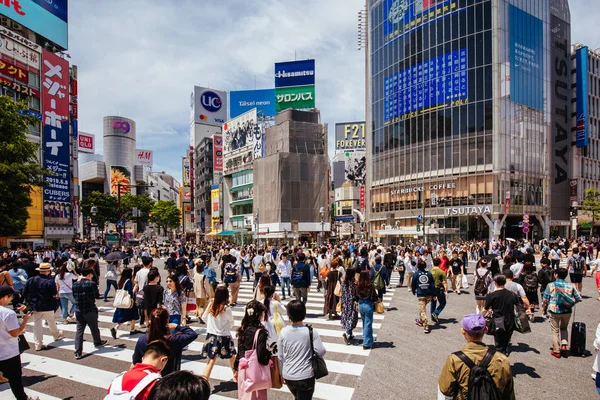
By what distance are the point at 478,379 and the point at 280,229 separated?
51.4m

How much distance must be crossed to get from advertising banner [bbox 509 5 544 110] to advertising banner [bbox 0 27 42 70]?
55.7m

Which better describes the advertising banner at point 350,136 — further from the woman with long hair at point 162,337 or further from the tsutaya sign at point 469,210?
the woman with long hair at point 162,337

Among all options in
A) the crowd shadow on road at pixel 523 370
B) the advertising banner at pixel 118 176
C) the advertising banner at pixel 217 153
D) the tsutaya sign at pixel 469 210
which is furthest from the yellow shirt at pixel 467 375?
the advertising banner at pixel 118 176

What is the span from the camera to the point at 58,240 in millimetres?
46031

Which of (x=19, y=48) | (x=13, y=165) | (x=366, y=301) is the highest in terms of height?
(x=19, y=48)

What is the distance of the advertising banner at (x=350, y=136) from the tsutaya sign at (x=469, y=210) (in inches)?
2767

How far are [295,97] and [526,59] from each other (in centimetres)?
3390

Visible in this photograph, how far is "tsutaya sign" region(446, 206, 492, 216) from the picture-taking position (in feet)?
153

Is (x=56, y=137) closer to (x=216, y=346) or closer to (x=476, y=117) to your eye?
(x=216, y=346)

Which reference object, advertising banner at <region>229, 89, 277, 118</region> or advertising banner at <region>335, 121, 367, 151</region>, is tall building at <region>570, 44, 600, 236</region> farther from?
advertising banner at <region>335, 121, 367, 151</region>

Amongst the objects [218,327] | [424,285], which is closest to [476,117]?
[424,285]

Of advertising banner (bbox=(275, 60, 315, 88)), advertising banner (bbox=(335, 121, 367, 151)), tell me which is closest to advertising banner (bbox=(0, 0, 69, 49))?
advertising banner (bbox=(275, 60, 315, 88))

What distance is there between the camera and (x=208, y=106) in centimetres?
11844

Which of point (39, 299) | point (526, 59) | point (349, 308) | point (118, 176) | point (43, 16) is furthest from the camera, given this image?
point (118, 176)
